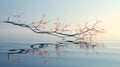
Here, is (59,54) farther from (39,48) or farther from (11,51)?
(11,51)

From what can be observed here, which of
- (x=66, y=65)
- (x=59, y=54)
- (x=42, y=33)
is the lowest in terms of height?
(x=66, y=65)

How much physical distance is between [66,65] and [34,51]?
44949 mm

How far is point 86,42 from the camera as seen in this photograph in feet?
23.1

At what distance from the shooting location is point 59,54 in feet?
22.5

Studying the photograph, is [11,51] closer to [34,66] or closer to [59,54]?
[59,54]

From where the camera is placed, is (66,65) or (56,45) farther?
(66,65)

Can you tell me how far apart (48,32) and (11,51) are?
982mm

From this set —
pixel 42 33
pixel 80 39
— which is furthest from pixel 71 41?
pixel 42 33

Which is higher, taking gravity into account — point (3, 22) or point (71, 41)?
point (3, 22)

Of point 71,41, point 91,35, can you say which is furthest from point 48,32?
point 91,35

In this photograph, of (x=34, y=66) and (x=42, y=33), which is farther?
(x=34, y=66)

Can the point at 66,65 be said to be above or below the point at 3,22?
below

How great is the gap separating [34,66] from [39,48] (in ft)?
142

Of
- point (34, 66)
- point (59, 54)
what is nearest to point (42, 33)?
point (59, 54)
